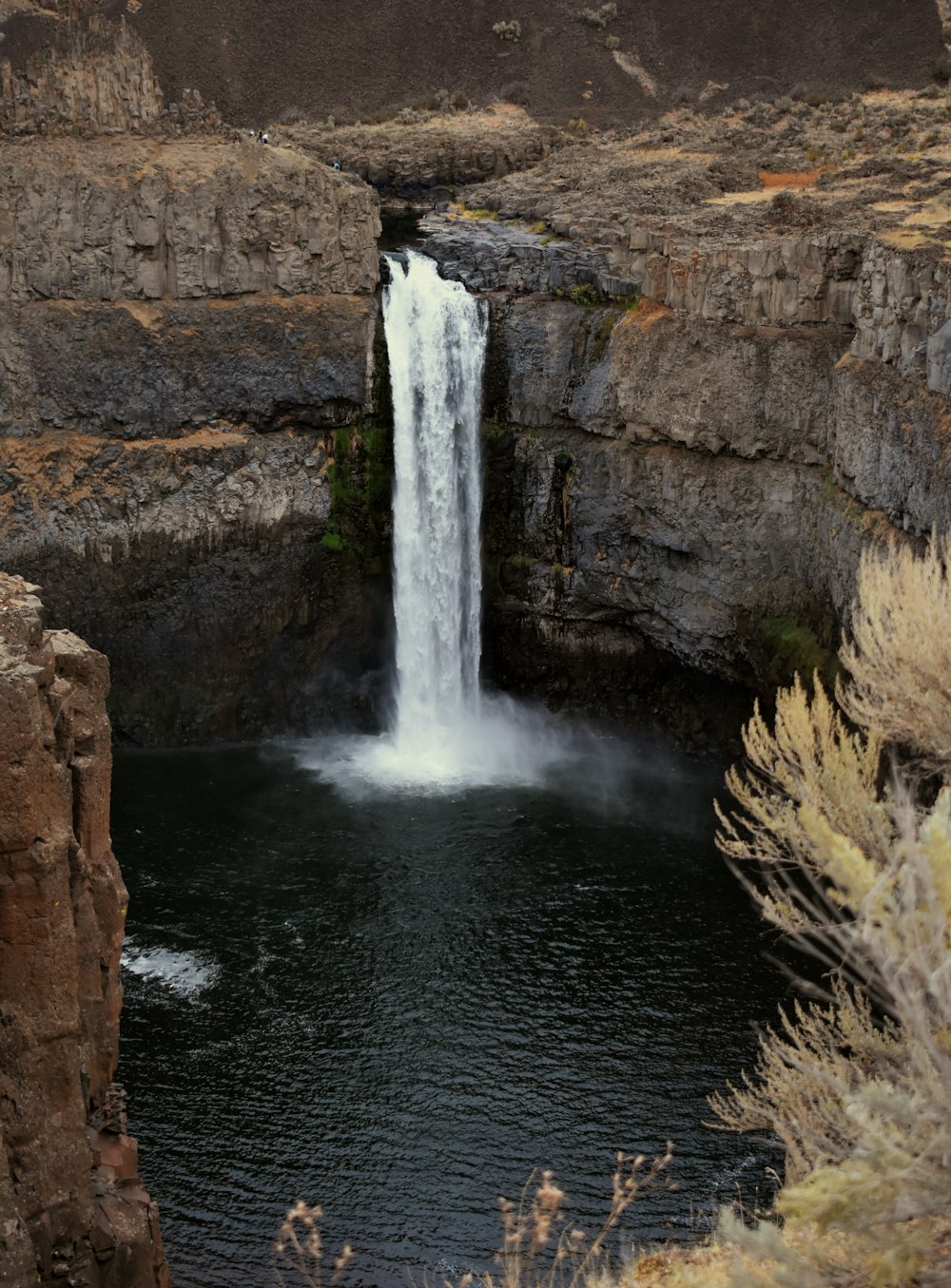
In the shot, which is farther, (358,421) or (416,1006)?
(358,421)

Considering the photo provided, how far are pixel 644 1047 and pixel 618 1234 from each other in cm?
535

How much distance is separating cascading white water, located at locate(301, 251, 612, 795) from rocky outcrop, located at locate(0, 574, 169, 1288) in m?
24.7

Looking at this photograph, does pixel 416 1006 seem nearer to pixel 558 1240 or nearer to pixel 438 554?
pixel 558 1240

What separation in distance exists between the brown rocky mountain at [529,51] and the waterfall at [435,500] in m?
35.7

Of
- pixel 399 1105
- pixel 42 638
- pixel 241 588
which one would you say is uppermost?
pixel 42 638

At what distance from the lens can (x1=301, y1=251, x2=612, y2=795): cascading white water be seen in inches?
1783

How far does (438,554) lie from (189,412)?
324 inches

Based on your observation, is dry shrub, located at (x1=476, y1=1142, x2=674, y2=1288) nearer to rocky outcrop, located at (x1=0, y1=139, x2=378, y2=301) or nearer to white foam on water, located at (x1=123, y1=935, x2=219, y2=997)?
white foam on water, located at (x1=123, y1=935, x2=219, y2=997)

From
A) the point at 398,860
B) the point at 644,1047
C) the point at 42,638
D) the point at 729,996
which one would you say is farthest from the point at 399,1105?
the point at 42,638

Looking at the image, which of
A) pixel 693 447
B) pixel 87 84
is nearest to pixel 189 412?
pixel 87 84

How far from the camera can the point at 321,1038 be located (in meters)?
29.9

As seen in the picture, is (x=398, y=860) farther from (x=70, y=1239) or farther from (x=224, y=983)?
(x=70, y=1239)

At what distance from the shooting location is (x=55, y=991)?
17.5m

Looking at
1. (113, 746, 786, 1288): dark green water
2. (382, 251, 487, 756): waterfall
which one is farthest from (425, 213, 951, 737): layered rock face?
→ (113, 746, 786, 1288): dark green water
